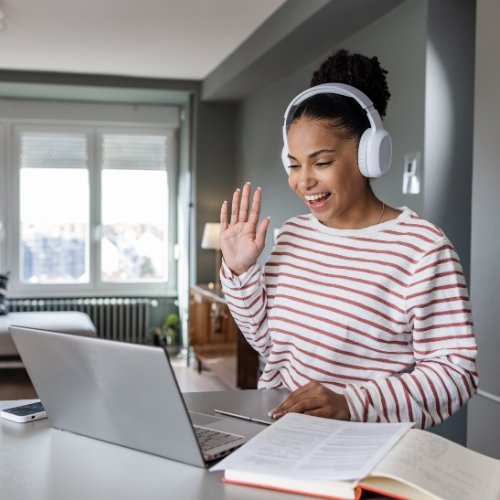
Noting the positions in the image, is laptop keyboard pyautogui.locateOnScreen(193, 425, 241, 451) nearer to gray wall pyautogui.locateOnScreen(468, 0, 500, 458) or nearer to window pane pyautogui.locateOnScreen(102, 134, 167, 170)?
gray wall pyautogui.locateOnScreen(468, 0, 500, 458)

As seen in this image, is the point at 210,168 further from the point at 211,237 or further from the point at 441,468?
the point at 441,468

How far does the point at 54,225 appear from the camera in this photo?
7.60m

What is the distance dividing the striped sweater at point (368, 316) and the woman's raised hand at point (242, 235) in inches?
1.1

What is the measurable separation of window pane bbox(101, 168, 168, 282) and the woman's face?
6273 millimetres

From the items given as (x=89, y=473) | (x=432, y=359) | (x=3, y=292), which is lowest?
(x=3, y=292)

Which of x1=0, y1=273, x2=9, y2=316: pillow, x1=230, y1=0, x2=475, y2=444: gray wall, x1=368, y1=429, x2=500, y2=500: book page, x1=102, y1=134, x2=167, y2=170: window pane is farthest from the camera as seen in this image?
x1=102, y1=134, x2=167, y2=170: window pane

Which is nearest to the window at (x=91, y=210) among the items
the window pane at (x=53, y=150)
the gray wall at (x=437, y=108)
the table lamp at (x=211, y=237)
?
the window pane at (x=53, y=150)

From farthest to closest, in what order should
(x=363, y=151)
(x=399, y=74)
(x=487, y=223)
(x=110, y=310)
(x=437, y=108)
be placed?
(x=110, y=310) < (x=399, y=74) < (x=437, y=108) < (x=487, y=223) < (x=363, y=151)

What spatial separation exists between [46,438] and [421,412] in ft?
2.14

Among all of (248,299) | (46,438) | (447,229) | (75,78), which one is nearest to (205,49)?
(75,78)

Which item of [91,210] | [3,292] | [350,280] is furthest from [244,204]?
[91,210]

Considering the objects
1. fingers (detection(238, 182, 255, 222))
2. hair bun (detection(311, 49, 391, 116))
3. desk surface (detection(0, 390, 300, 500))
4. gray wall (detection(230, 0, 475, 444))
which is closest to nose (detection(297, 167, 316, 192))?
fingers (detection(238, 182, 255, 222))

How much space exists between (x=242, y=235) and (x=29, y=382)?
4643 millimetres

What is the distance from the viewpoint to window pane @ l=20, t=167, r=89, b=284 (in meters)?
7.52
